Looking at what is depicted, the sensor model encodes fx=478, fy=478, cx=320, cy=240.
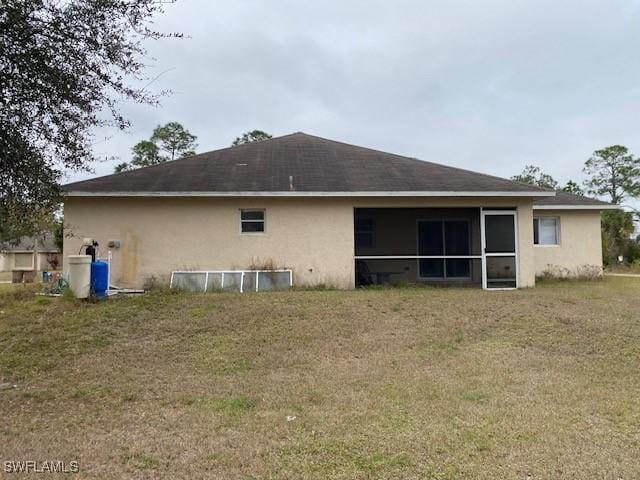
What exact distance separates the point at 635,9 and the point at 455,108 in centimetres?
960

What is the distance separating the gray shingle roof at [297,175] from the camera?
1320cm

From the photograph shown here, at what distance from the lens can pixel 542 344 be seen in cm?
776

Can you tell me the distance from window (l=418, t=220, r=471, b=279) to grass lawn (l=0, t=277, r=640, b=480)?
641cm

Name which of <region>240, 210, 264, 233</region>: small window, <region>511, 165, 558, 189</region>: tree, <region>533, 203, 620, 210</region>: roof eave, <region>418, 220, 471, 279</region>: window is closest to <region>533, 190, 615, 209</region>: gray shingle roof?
<region>533, 203, 620, 210</region>: roof eave

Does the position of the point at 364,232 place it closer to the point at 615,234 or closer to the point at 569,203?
the point at 569,203

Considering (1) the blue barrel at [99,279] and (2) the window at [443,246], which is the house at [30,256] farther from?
(2) the window at [443,246]

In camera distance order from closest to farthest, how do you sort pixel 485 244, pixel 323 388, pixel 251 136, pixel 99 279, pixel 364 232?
pixel 323 388 < pixel 99 279 < pixel 485 244 < pixel 364 232 < pixel 251 136

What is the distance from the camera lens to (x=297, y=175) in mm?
14422

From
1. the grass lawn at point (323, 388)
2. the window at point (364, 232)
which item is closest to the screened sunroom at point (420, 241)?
the window at point (364, 232)

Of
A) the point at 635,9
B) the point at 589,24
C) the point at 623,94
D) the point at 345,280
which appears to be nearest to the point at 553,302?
the point at 345,280

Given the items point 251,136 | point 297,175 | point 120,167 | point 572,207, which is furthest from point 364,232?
point 251,136

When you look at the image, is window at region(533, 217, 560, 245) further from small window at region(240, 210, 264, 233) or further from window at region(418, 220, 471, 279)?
small window at region(240, 210, 264, 233)

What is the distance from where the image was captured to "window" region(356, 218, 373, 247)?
56.5ft

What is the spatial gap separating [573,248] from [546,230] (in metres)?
1.11
